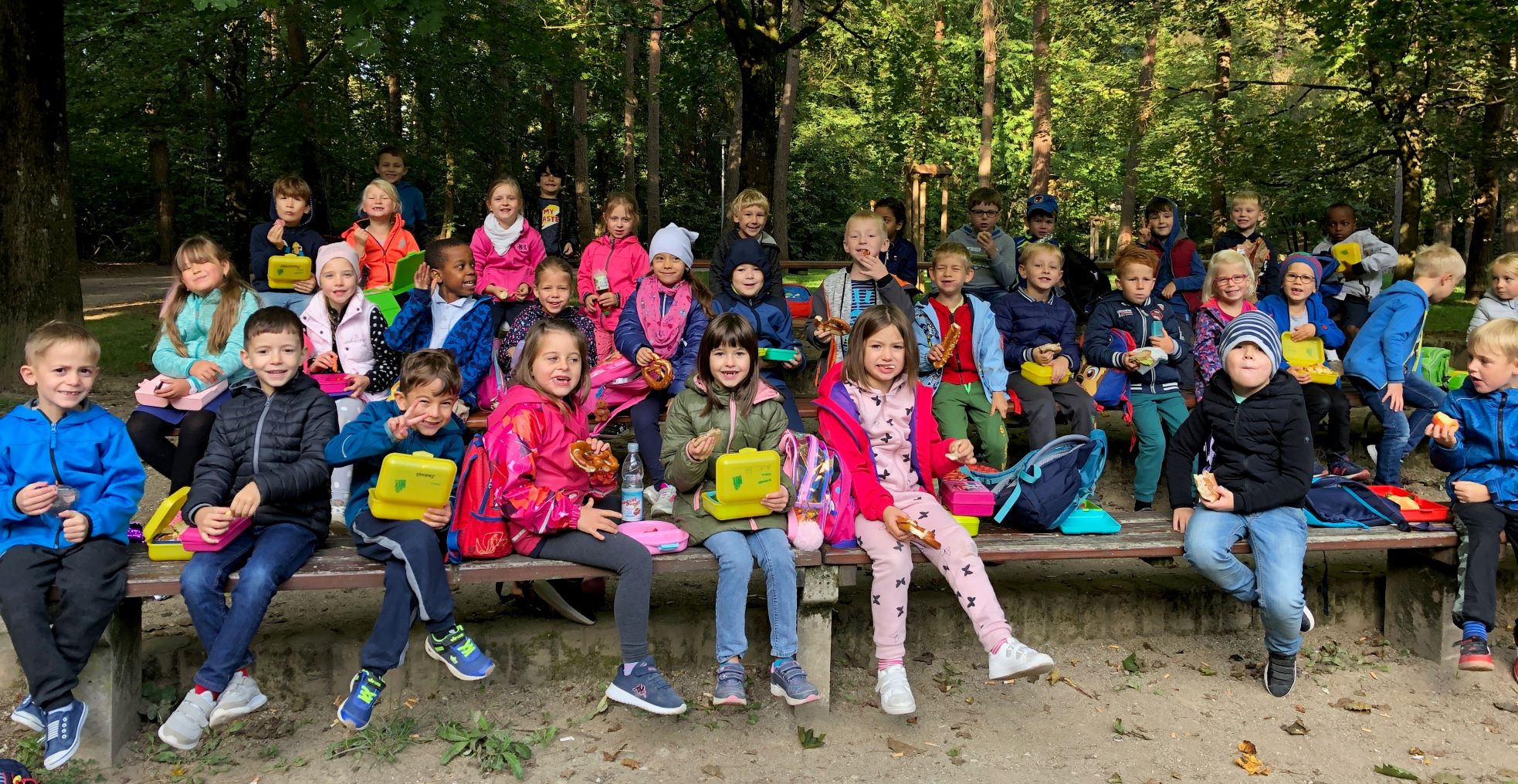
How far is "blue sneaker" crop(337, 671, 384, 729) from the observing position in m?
3.38

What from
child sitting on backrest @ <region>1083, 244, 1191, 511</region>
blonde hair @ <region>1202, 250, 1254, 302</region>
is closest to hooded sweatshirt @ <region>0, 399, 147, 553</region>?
child sitting on backrest @ <region>1083, 244, 1191, 511</region>

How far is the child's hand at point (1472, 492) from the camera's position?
427 centimetres

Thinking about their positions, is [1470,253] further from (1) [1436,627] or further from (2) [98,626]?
(2) [98,626]

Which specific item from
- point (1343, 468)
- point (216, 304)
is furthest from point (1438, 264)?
point (216, 304)

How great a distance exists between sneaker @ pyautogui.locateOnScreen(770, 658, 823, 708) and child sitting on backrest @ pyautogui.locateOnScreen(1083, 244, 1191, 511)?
2.62 m

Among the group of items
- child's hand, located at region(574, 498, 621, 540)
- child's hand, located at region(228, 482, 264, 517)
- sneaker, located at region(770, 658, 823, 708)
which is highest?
child's hand, located at region(228, 482, 264, 517)

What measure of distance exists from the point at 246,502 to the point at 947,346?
10.6 ft

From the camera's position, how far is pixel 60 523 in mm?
3377

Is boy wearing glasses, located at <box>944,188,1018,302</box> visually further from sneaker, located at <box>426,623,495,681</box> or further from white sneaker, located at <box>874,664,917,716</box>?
sneaker, located at <box>426,623,495,681</box>

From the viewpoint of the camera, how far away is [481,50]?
544 inches

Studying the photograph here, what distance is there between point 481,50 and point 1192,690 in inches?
486

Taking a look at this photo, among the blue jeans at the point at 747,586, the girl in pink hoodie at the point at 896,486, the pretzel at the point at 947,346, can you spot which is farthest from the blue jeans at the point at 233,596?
the pretzel at the point at 947,346

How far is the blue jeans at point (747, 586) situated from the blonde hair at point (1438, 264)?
13.9ft

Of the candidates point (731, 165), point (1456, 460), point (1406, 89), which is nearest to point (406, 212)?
point (1456, 460)
